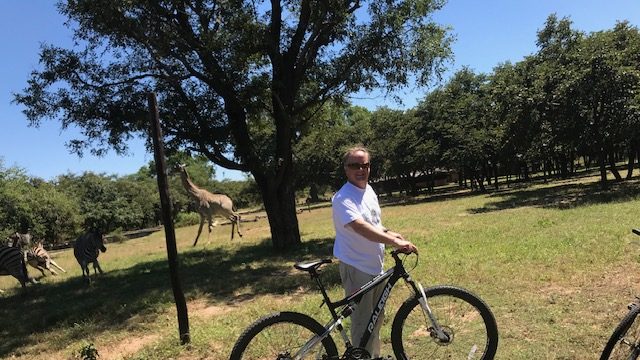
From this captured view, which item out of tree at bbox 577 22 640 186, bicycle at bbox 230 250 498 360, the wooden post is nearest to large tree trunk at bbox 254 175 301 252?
the wooden post

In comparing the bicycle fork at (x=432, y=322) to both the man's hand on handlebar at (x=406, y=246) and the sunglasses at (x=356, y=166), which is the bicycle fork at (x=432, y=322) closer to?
the man's hand on handlebar at (x=406, y=246)

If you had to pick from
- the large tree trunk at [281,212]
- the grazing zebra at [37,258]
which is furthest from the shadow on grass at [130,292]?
the grazing zebra at [37,258]

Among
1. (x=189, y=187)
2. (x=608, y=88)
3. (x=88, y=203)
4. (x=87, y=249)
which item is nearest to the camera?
(x=87, y=249)

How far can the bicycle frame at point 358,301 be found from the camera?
4.34 metres

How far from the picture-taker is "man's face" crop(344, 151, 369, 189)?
14.9 feet

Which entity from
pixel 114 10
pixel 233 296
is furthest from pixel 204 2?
pixel 233 296

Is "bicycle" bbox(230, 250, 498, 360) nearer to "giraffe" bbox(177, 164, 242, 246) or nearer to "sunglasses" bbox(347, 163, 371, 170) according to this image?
"sunglasses" bbox(347, 163, 371, 170)

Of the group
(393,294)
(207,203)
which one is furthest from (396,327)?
(207,203)

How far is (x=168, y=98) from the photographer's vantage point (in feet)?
50.2

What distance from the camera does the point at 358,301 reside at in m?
4.42

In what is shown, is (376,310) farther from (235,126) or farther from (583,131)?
(583,131)

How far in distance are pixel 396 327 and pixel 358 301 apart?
508mm

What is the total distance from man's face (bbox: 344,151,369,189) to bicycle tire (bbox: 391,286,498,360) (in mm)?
1107

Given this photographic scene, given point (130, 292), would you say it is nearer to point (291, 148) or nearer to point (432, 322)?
point (291, 148)
